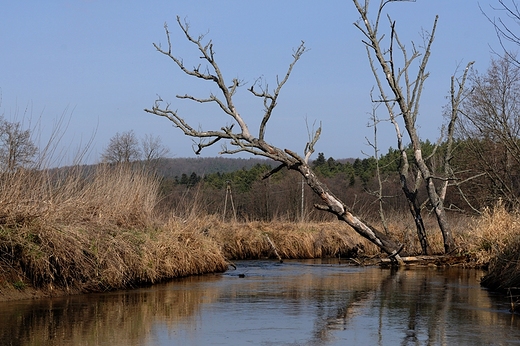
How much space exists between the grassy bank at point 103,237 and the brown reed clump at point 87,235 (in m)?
0.02

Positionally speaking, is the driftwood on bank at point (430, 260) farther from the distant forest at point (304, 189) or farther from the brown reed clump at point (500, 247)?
the distant forest at point (304, 189)

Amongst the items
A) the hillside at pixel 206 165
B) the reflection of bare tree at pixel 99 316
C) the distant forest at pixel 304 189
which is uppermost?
the hillside at pixel 206 165

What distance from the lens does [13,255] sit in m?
12.2

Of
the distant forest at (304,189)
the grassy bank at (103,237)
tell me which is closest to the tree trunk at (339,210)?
the grassy bank at (103,237)

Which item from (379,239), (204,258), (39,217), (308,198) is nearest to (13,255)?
(39,217)

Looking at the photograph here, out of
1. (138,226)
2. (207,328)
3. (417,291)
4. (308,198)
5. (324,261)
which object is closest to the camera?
(207,328)

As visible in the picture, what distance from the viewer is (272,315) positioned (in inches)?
436

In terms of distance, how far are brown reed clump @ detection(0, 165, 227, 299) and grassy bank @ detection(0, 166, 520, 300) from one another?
0.02 meters

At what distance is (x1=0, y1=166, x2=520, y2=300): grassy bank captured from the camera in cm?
1234

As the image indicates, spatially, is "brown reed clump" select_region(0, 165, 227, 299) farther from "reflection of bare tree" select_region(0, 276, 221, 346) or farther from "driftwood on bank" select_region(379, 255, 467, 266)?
"driftwood on bank" select_region(379, 255, 467, 266)

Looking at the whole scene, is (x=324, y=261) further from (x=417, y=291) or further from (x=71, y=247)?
(x=71, y=247)

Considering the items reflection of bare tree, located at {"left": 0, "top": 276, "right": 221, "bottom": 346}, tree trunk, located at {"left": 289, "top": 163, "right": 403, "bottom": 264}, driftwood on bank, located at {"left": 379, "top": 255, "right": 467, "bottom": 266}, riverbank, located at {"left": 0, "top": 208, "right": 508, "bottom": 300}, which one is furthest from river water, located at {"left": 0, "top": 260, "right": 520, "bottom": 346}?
driftwood on bank, located at {"left": 379, "top": 255, "right": 467, "bottom": 266}

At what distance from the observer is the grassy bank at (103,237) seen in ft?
40.5

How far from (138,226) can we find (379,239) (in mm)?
7357
